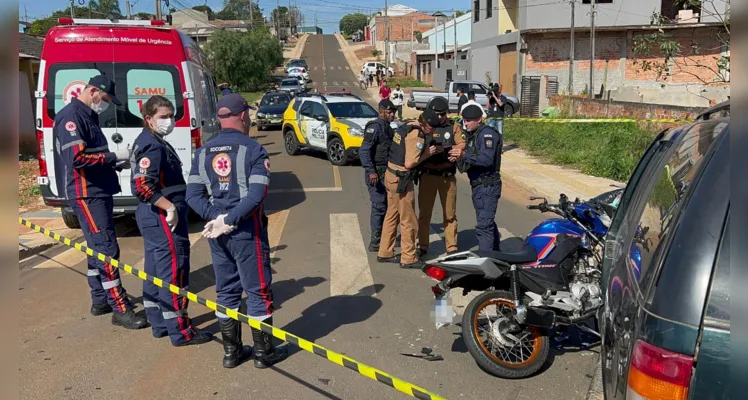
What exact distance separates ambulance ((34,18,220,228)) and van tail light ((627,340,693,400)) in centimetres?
719

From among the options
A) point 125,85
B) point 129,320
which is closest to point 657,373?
point 129,320

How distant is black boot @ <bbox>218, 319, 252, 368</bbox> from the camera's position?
4.28m

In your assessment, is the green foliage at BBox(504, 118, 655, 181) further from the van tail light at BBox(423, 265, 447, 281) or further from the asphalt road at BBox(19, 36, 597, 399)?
the van tail light at BBox(423, 265, 447, 281)

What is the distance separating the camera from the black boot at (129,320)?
16.7 ft

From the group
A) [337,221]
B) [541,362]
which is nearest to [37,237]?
[337,221]

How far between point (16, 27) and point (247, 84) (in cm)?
5028

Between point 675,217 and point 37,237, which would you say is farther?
point 37,237

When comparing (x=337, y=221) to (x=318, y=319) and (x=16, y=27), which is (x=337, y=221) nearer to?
(x=318, y=319)

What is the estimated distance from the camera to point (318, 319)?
525 centimetres

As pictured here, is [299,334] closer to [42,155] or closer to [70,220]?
[42,155]

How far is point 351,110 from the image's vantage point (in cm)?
1506

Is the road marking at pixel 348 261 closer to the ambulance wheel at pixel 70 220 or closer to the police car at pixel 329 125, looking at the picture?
the ambulance wheel at pixel 70 220

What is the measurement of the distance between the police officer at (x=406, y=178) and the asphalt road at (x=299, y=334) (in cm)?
34

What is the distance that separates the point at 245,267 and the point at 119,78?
509 centimetres
